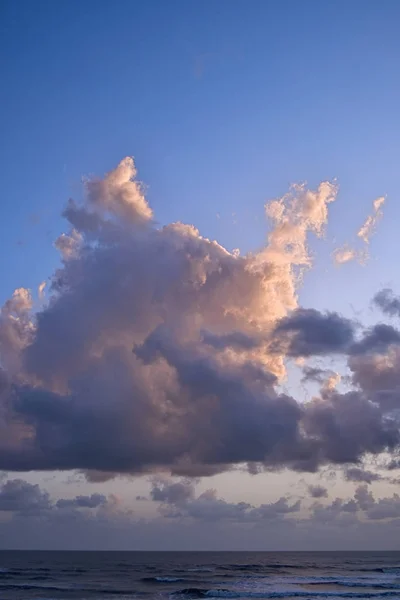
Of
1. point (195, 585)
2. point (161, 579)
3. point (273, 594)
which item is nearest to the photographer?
point (273, 594)

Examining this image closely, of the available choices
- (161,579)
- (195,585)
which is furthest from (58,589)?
(161,579)

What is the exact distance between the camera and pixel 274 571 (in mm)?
91688

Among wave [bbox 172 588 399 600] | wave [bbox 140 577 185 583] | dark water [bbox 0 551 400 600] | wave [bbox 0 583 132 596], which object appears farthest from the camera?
wave [bbox 140 577 185 583]

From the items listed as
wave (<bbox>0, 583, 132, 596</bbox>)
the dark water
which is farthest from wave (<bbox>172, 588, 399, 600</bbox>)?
wave (<bbox>0, 583, 132, 596</bbox>)

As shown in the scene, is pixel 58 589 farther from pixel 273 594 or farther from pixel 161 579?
pixel 273 594

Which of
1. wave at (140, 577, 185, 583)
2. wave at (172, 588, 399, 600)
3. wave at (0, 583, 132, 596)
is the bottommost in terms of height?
wave at (172, 588, 399, 600)

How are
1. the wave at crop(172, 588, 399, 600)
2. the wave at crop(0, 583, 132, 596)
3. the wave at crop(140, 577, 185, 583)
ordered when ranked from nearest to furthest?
the wave at crop(172, 588, 399, 600) < the wave at crop(0, 583, 132, 596) < the wave at crop(140, 577, 185, 583)

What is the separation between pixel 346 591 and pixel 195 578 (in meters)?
23.8

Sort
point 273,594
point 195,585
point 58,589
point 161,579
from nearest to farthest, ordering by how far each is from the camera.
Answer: point 273,594, point 58,589, point 195,585, point 161,579

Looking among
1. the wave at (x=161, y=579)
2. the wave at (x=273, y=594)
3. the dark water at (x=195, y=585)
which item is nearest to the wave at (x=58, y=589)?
the dark water at (x=195, y=585)

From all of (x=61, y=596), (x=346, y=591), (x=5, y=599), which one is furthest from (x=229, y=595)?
(x=5, y=599)

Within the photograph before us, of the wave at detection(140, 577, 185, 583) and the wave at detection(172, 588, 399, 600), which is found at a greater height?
the wave at detection(140, 577, 185, 583)

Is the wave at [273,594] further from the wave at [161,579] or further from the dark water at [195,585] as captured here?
the wave at [161,579]

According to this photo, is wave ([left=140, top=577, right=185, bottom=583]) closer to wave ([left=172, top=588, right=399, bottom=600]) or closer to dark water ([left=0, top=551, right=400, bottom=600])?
dark water ([left=0, top=551, right=400, bottom=600])
